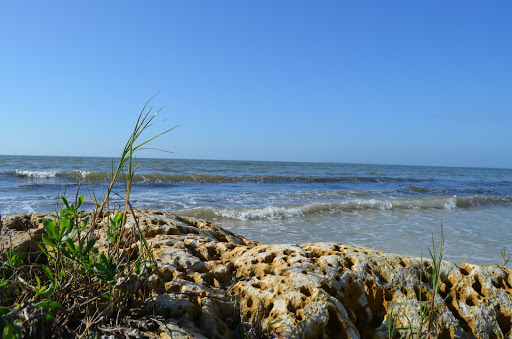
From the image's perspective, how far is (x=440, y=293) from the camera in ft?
7.11

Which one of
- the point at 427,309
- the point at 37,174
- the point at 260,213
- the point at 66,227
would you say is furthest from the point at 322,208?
the point at 37,174

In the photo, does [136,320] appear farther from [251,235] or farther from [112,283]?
[251,235]

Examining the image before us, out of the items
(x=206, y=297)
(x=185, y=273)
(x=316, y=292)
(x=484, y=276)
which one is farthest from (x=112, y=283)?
(x=484, y=276)

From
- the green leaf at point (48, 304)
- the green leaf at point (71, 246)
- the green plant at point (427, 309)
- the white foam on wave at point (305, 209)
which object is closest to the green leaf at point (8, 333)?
the green leaf at point (48, 304)

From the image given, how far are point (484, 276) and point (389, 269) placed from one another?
24.0 inches

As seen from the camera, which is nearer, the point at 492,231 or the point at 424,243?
the point at 424,243

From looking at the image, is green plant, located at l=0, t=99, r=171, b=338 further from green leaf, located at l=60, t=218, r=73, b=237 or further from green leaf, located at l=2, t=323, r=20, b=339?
green leaf, located at l=2, t=323, r=20, b=339

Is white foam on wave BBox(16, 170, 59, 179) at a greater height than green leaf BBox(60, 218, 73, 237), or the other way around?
green leaf BBox(60, 218, 73, 237)

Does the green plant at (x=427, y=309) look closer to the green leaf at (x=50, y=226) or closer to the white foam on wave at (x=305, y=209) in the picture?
the green leaf at (x=50, y=226)

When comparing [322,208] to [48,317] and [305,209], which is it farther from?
[48,317]

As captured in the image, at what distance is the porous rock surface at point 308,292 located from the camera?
1697 millimetres

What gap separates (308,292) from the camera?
1924 mm

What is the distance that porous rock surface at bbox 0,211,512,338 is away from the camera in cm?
170

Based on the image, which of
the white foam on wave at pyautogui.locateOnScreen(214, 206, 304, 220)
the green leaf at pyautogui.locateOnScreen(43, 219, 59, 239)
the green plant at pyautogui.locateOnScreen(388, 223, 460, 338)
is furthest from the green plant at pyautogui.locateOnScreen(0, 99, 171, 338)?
the white foam on wave at pyautogui.locateOnScreen(214, 206, 304, 220)
